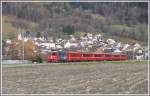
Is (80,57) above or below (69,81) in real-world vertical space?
above

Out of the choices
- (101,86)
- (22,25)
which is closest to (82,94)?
(101,86)

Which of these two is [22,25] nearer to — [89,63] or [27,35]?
[27,35]

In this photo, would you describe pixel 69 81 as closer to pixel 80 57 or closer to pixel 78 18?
pixel 80 57

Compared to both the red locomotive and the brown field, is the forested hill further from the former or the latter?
the brown field

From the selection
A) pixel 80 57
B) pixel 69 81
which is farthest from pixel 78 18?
pixel 69 81

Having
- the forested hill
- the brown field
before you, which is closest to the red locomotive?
the brown field
